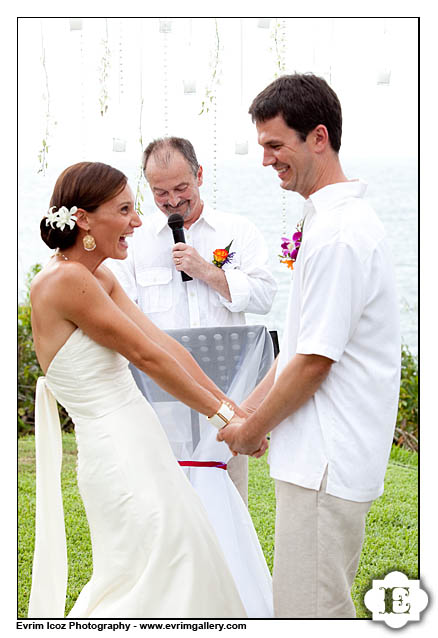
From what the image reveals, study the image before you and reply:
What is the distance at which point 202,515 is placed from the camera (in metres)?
2.90

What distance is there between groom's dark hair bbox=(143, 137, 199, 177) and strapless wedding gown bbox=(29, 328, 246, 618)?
3.96 feet

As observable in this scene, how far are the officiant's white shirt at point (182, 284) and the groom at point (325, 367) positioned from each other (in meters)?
1.33

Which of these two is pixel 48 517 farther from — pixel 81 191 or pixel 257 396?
pixel 81 191

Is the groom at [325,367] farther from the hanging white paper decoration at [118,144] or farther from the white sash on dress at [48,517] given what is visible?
the hanging white paper decoration at [118,144]

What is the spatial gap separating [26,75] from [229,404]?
507 centimetres

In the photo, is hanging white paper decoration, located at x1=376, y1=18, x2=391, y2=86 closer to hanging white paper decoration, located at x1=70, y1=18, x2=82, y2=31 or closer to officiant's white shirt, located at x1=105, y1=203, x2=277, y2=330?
officiant's white shirt, located at x1=105, y1=203, x2=277, y2=330

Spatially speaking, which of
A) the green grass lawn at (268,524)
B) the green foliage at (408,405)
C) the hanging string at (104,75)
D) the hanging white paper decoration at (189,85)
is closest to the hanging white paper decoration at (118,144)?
the hanging string at (104,75)

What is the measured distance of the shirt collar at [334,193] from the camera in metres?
2.46

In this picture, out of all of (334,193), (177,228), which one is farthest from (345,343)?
(177,228)

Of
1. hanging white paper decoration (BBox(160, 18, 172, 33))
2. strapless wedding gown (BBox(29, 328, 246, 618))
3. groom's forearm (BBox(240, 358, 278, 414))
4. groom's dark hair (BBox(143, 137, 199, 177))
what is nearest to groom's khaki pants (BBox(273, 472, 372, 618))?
strapless wedding gown (BBox(29, 328, 246, 618))

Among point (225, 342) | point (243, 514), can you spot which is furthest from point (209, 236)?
point (243, 514)

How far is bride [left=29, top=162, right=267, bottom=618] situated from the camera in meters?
2.75

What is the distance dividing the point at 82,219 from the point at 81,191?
101mm

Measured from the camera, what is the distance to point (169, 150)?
3.72 meters
